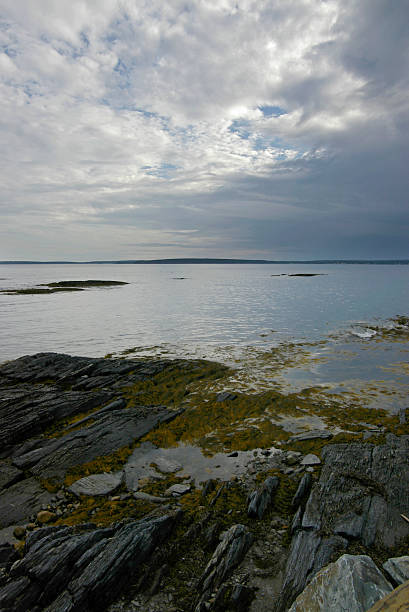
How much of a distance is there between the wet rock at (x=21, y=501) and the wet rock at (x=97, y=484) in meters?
0.70

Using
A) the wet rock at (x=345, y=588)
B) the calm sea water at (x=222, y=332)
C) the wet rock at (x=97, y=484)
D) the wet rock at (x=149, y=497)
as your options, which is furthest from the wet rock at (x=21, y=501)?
the calm sea water at (x=222, y=332)

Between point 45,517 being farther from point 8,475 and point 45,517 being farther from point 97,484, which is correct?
point 8,475

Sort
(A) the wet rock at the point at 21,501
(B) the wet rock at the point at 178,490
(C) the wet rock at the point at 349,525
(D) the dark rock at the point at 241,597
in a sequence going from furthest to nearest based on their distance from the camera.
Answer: (B) the wet rock at the point at 178,490 → (A) the wet rock at the point at 21,501 → (C) the wet rock at the point at 349,525 → (D) the dark rock at the point at 241,597

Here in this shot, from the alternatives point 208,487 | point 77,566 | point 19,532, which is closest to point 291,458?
point 208,487

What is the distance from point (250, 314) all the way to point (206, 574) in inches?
1386

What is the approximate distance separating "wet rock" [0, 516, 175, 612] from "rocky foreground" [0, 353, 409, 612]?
0.02 m

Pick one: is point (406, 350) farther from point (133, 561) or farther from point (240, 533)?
point (133, 561)

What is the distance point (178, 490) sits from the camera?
8.37 m

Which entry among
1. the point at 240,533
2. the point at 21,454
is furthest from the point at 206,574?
the point at 21,454

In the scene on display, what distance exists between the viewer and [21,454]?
10508mm

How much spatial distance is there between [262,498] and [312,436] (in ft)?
14.2

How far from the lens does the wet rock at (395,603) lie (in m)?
3.08

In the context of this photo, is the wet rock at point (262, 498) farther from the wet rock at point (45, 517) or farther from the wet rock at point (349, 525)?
the wet rock at point (45, 517)

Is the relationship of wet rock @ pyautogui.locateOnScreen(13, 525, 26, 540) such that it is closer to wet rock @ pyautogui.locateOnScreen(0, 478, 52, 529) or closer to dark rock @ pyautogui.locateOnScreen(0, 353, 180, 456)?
wet rock @ pyautogui.locateOnScreen(0, 478, 52, 529)
